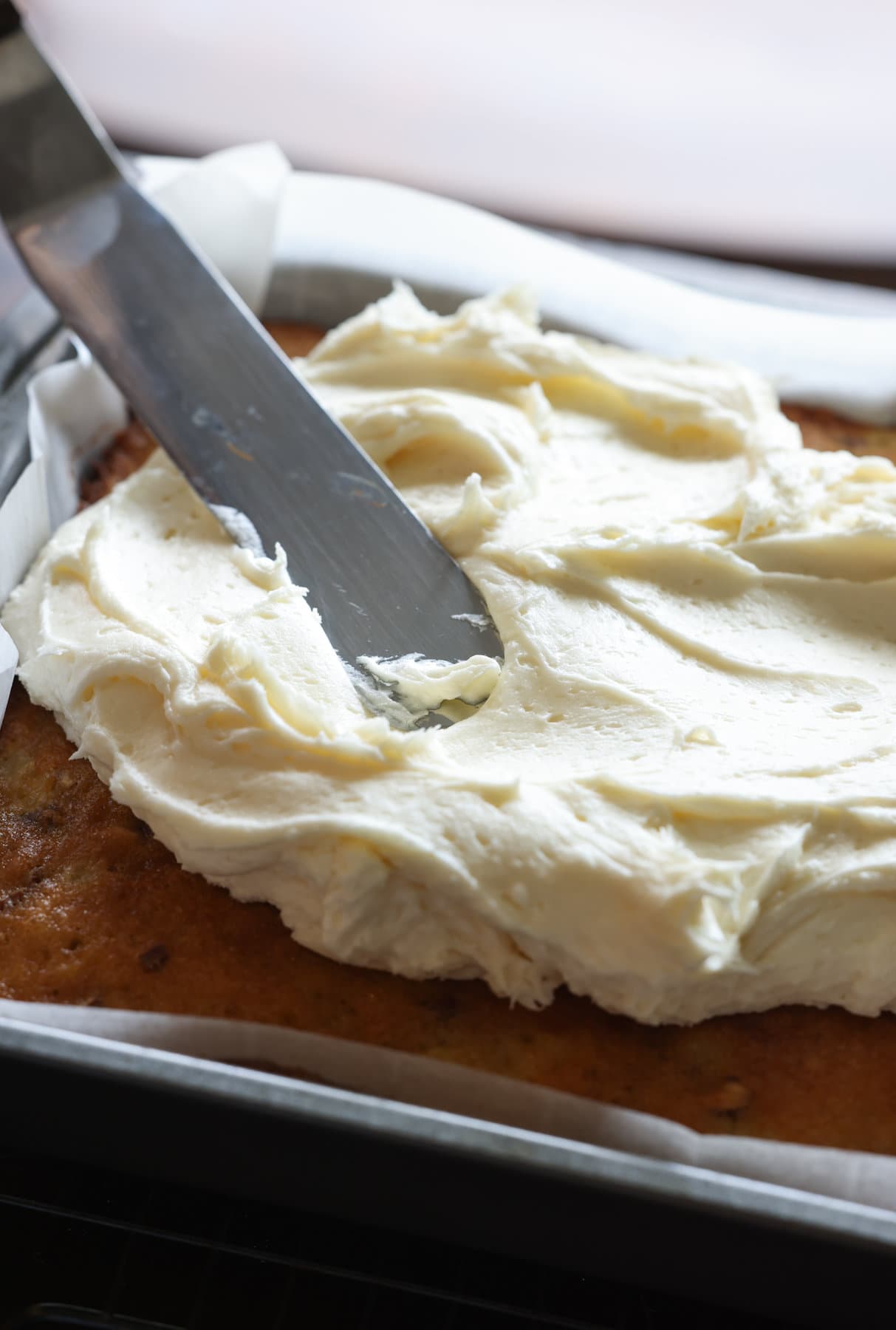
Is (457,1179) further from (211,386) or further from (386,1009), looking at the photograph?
(211,386)

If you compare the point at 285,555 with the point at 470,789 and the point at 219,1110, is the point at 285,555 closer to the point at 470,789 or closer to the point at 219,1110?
the point at 470,789

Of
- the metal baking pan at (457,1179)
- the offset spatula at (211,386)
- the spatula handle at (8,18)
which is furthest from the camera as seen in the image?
the spatula handle at (8,18)

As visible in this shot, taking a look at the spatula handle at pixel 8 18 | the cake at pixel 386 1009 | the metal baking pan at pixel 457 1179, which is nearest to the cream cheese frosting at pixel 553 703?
the cake at pixel 386 1009

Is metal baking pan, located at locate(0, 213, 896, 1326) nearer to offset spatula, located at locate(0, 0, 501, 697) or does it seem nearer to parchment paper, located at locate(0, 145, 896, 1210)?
parchment paper, located at locate(0, 145, 896, 1210)

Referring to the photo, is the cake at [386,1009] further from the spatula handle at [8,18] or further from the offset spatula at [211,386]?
the spatula handle at [8,18]

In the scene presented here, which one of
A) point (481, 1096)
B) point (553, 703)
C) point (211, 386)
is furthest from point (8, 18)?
point (481, 1096)

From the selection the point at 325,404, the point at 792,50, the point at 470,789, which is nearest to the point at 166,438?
the point at 325,404
